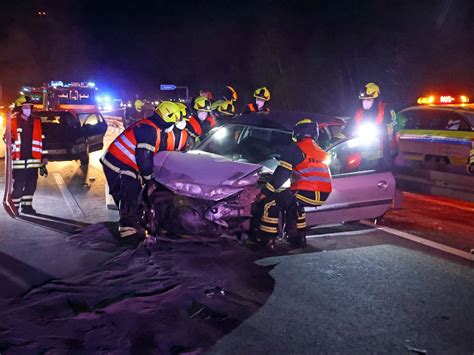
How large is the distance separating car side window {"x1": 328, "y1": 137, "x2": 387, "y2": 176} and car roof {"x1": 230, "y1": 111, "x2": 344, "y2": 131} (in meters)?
0.39

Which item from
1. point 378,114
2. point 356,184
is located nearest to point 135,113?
point 378,114

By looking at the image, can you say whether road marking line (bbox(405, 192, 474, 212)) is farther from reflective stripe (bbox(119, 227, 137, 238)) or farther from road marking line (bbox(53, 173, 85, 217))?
road marking line (bbox(53, 173, 85, 217))

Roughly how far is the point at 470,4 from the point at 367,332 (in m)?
21.7

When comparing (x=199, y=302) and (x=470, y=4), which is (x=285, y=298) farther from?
(x=470, y=4)

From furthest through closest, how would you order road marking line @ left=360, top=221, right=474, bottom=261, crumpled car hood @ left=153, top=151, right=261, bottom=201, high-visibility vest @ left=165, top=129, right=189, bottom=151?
high-visibility vest @ left=165, top=129, right=189, bottom=151
road marking line @ left=360, top=221, right=474, bottom=261
crumpled car hood @ left=153, top=151, right=261, bottom=201

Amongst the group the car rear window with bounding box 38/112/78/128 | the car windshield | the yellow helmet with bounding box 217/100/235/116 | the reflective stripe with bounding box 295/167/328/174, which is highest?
the yellow helmet with bounding box 217/100/235/116

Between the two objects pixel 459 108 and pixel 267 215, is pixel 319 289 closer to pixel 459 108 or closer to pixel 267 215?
pixel 267 215

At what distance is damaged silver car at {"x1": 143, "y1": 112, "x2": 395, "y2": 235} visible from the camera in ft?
17.5

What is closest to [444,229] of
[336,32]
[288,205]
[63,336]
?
[288,205]

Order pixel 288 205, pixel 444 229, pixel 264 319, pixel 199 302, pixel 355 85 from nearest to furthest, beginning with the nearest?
1. pixel 264 319
2. pixel 199 302
3. pixel 288 205
4. pixel 444 229
5. pixel 355 85

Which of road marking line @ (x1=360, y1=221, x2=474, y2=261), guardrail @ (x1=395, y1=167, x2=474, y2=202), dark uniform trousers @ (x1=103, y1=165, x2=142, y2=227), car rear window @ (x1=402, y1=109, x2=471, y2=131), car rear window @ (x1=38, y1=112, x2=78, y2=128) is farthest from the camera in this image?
car rear window @ (x1=38, y1=112, x2=78, y2=128)

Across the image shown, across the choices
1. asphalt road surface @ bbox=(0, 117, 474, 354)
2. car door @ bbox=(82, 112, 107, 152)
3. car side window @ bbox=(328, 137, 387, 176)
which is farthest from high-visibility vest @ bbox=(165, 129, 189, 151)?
car door @ bbox=(82, 112, 107, 152)

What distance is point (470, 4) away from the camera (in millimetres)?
21734

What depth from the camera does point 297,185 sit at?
5562mm
